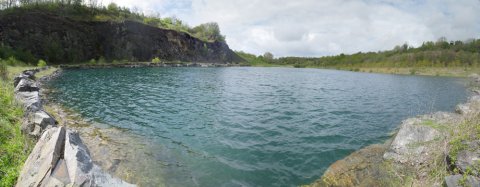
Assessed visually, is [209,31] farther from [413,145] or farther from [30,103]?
[413,145]

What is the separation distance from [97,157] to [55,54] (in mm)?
63188

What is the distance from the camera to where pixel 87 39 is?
67.1 metres

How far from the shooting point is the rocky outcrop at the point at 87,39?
55.0 metres

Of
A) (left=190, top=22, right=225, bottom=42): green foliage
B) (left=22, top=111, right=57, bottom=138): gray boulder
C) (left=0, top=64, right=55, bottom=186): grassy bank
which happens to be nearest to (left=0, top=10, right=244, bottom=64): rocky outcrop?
(left=190, top=22, right=225, bottom=42): green foliage

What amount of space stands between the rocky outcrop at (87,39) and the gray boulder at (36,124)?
189ft

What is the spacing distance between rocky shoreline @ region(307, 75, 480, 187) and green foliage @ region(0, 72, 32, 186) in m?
7.76

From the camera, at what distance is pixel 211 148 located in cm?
999

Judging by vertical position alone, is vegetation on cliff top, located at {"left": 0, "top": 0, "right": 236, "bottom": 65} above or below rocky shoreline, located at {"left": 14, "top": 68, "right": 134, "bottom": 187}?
above

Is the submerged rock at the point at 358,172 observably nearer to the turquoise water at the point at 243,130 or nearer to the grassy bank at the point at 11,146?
the turquoise water at the point at 243,130

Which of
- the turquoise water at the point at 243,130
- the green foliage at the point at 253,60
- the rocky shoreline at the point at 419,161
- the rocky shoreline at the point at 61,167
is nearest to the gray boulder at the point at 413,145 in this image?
the rocky shoreline at the point at 419,161

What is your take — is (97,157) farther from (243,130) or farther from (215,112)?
(215,112)

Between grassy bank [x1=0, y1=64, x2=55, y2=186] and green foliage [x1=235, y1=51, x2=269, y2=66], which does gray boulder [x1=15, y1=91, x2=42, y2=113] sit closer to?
grassy bank [x1=0, y1=64, x2=55, y2=186]

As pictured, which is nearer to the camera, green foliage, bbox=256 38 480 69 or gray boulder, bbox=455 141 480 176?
gray boulder, bbox=455 141 480 176

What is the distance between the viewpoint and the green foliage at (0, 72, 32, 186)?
565 cm
